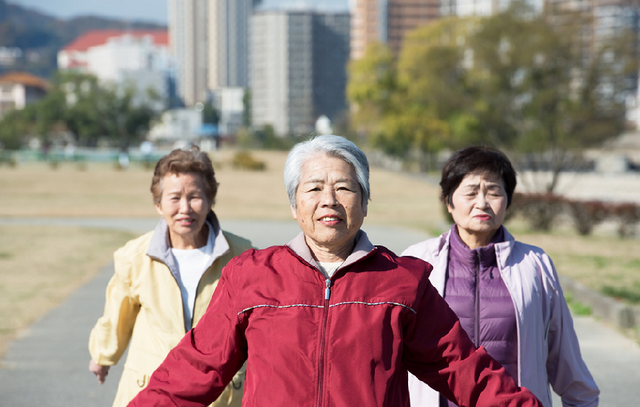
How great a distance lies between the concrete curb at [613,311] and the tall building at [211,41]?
184 m

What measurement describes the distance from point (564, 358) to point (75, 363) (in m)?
4.67

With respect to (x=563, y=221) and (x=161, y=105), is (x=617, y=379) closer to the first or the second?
(x=563, y=221)

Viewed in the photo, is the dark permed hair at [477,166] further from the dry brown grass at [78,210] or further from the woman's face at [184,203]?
the dry brown grass at [78,210]

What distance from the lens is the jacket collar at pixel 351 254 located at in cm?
185

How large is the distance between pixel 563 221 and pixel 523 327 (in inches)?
557

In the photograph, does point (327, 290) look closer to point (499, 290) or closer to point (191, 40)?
point (499, 290)

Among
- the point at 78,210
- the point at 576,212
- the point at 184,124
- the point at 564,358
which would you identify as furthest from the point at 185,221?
the point at 184,124

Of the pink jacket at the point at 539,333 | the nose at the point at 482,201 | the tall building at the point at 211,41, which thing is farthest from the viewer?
the tall building at the point at 211,41

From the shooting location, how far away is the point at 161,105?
8056 centimetres

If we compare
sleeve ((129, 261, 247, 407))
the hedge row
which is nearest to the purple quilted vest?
sleeve ((129, 261, 247, 407))

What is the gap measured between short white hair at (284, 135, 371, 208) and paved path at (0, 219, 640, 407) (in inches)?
153

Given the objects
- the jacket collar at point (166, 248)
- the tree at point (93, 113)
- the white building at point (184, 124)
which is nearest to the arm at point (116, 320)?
the jacket collar at point (166, 248)

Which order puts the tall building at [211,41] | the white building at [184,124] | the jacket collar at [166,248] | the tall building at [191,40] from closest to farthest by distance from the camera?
the jacket collar at [166,248] < the white building at [184,124] < the tall building at [211,41] < the tall building at [191,40]

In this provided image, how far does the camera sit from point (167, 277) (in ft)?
9.68
